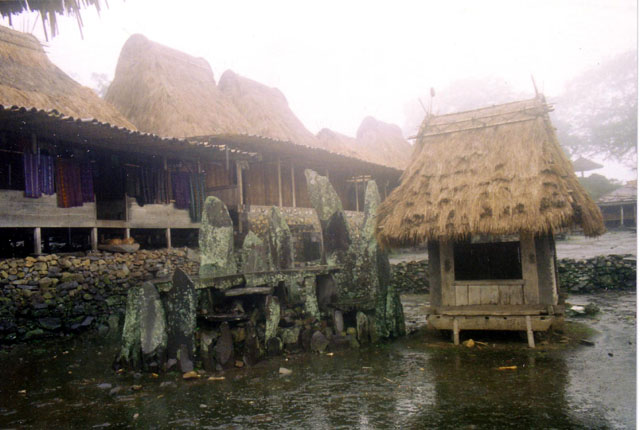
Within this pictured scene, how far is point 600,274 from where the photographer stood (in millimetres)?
12984

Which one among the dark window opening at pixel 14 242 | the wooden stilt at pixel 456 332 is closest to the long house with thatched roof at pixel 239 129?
the dark window opening at pixel 14 242

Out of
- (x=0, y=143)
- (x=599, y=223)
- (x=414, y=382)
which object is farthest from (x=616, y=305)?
(x=0, y=143)

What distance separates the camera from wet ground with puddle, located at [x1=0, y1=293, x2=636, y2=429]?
179 inches

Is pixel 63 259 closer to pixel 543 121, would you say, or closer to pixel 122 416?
pixel 122 416

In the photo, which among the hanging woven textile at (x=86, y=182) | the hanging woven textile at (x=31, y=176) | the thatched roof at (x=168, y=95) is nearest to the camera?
the hanging woven textile at (x=31, y=176)

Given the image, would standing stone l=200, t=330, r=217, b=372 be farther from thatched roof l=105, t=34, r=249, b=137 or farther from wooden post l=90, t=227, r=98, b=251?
thatched roof l=105, t=34, r=249, b=137

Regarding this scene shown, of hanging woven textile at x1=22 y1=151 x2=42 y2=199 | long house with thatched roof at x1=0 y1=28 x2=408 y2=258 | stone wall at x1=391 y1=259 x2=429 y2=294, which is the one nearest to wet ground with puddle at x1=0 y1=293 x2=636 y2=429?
hanging woven textile at x1=22 y1=151 x2=42 y2=199

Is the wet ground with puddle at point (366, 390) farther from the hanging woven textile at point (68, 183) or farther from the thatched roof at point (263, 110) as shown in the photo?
the thatched roof at point (263, 110)

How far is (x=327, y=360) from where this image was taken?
714 centimetres

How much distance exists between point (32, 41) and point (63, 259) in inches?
331

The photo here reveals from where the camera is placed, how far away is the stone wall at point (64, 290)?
29.1 ft

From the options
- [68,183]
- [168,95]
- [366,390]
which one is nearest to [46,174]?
[68,183]

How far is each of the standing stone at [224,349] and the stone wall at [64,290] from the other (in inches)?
179

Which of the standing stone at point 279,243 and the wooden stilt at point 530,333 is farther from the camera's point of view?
the standing stone at point 279,243
